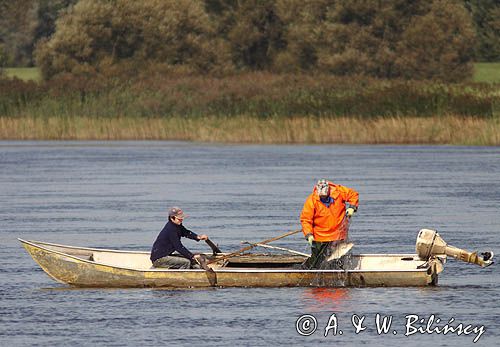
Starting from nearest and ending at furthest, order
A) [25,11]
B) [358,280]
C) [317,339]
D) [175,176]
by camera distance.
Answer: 1. [317,339]
2. [358,280]
3. [175,176]
4. [25,11]

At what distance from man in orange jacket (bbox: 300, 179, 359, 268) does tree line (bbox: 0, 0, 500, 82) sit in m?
58.5

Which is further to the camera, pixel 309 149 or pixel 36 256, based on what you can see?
pixel 309 149

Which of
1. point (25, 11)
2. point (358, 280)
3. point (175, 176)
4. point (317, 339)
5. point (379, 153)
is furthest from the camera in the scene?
point (25, 11)

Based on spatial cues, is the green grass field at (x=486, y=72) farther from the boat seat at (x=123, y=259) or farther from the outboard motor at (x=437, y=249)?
the outboard motor at (x=437, y=249)

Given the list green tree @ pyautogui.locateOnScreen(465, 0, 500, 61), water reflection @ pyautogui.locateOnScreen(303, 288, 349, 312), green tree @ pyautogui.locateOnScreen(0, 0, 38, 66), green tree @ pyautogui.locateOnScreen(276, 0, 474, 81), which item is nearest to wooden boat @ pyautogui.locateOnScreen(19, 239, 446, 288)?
water reflection @ pyautogui.locateOnScreen(303, 288, 349, 312)

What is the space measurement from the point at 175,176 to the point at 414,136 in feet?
42.0

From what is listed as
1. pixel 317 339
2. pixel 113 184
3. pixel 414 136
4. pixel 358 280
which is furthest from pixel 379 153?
pixel 317 339

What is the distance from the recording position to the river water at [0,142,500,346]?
1659 centimetres

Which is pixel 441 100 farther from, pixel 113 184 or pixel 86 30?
pixel 86 30

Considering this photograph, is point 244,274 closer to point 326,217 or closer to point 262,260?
point 262,260

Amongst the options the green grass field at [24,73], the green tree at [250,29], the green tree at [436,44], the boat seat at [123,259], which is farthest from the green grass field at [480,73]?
the boat seat at [123,259]

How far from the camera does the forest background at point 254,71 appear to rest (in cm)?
5141

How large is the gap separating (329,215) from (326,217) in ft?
0.17

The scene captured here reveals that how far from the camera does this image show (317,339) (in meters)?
16.0
